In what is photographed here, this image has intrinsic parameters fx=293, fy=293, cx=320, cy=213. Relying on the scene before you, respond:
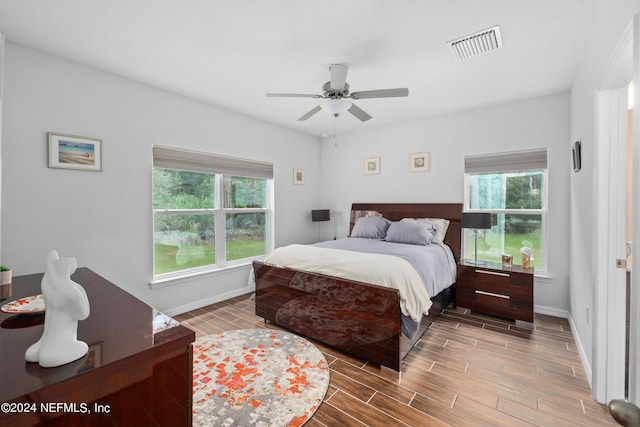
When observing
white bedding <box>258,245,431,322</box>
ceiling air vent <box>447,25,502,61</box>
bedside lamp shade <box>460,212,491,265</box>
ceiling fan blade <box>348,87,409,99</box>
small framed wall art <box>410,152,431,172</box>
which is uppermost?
ceiling air vent <box>447,25,502,61</box>

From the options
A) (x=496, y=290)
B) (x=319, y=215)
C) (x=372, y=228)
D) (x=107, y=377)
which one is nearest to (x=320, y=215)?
(x=319, y=215)

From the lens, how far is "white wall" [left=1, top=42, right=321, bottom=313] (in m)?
2.38

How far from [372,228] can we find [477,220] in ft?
4.35

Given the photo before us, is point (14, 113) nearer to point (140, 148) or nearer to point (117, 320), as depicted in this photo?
point (140, 148)

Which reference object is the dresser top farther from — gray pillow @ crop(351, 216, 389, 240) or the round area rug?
gray pillow @ crop(351, 216, 389, 240)

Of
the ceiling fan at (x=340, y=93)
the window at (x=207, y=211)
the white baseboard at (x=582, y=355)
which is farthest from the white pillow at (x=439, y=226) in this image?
the window at (x=207, y=211)

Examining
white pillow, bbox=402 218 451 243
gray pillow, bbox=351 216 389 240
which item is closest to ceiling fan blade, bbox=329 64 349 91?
gray pillow, bbox=351 216 389 240

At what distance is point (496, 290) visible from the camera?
3.23 m

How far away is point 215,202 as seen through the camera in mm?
3969

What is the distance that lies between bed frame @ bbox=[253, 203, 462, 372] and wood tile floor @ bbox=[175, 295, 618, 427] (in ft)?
0.47

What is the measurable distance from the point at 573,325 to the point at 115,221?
472 cm

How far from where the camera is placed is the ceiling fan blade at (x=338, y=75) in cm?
254

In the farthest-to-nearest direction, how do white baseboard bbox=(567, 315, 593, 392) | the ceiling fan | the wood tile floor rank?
the ceiling fan
white baseboard bbox=(567, 315, 593, 392)
the wood tile floor

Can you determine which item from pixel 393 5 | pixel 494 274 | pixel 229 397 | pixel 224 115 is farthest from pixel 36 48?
pixel 494 274
